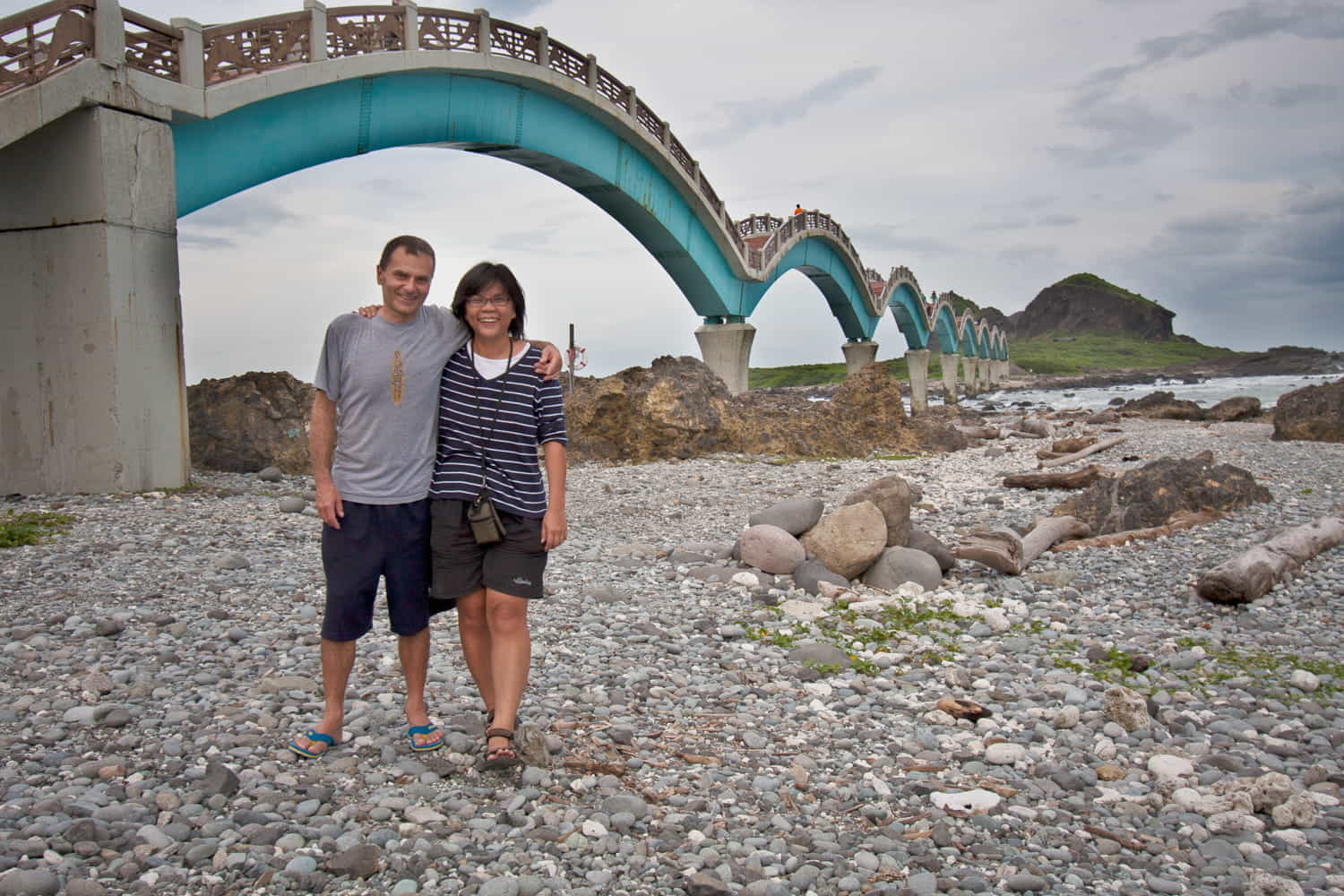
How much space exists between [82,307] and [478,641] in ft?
31.2

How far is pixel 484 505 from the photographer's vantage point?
13.2 feet

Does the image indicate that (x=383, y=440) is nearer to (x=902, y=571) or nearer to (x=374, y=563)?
(x=374, y=563)

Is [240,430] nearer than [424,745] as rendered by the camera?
No

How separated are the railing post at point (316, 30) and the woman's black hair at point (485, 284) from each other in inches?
493

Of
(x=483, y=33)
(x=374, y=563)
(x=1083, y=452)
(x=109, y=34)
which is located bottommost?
(x=1083, y=452)

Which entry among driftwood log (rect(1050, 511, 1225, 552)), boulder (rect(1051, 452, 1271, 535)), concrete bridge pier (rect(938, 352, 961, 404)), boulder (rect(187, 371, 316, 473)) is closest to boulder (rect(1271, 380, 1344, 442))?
boulder (rect(1051, 452, 1271, 535))

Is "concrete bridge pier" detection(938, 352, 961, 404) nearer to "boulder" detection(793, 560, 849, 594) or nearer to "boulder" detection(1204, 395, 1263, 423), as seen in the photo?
"boulder" detection(1204, 395, 1263, 423)

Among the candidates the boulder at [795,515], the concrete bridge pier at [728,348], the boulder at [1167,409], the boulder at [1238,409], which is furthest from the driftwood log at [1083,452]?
the concrete bridge pier at [728,348]

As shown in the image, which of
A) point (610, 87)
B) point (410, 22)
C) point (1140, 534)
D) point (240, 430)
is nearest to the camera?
point (1140, 534)

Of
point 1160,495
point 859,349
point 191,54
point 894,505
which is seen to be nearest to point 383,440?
point 894,505

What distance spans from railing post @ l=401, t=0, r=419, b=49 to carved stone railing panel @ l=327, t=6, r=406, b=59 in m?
0.04

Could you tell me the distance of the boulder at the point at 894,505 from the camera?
864 centimetres

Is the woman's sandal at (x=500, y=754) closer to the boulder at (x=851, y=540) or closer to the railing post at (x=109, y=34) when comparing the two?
the boulder at (x=851, y=540)

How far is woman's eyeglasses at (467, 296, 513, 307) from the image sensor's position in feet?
13.4
